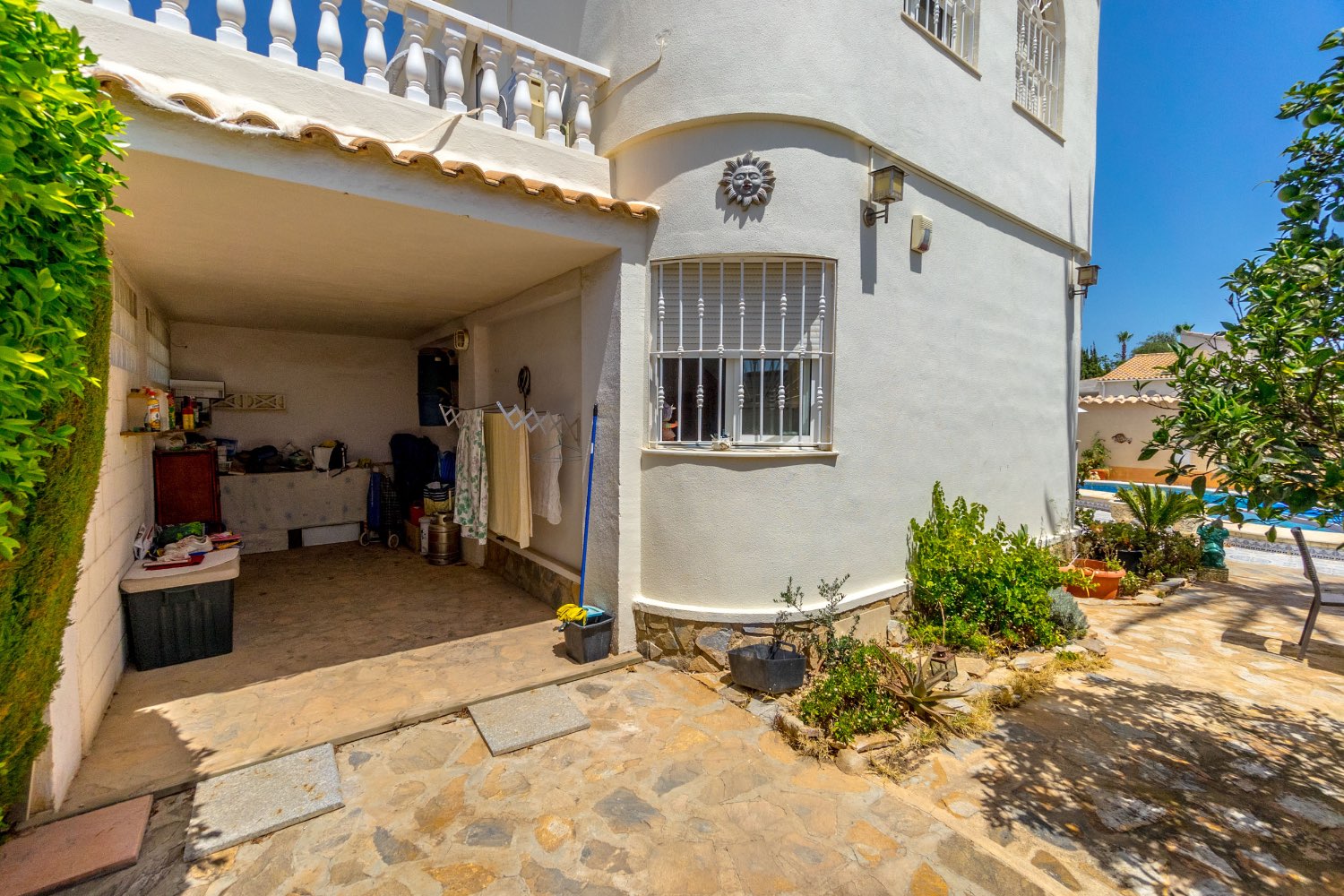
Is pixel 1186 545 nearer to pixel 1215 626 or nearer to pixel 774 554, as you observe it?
pixel 1215 626

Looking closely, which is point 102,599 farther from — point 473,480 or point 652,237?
point 652,237

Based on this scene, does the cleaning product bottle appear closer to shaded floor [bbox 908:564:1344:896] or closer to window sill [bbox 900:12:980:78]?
shaded floor [bbox 908:564:1344:896]

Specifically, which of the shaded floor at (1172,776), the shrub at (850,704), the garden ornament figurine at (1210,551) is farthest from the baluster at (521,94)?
the garden ornament figurine at (1210,551)

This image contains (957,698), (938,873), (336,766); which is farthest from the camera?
(957,698)

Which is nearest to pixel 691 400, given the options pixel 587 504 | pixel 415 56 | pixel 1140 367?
pixel 587 504

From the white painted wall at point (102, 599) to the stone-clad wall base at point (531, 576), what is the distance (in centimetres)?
364

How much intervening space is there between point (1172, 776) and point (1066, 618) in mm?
2446

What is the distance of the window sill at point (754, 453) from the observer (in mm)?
5055

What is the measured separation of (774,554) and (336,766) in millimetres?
3531

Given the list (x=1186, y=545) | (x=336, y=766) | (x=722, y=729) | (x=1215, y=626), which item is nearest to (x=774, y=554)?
(x=722, y=729)

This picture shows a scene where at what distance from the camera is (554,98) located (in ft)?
17.5

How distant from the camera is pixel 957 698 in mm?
4754

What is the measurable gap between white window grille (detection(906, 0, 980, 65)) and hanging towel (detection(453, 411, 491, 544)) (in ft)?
21.5

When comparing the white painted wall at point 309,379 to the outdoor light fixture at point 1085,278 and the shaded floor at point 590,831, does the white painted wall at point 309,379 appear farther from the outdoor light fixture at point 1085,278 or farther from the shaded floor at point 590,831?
the outdoor light fixture at point 1085,278
